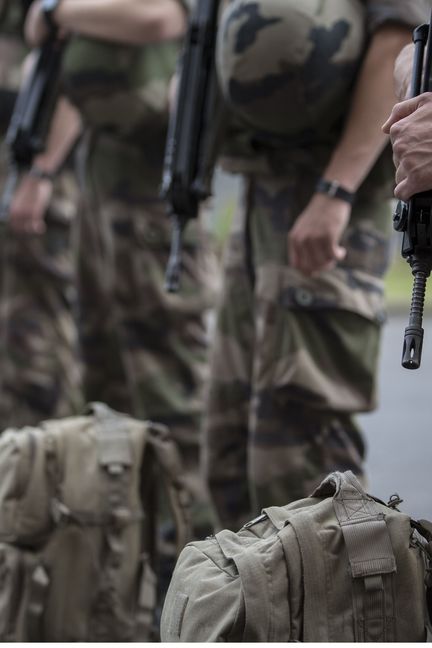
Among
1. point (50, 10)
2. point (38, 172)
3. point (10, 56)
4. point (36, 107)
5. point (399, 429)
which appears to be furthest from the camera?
point (399, 429)

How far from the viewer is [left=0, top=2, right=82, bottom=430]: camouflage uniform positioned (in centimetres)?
426

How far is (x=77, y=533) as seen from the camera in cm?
250

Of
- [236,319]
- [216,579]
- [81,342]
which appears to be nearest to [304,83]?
[236,319]

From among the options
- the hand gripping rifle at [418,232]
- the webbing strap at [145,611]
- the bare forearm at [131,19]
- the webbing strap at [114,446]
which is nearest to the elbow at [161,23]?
the bare forearm at [131,19]

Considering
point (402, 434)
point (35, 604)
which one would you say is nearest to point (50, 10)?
point (35, 604)

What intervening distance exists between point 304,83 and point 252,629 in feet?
3.56

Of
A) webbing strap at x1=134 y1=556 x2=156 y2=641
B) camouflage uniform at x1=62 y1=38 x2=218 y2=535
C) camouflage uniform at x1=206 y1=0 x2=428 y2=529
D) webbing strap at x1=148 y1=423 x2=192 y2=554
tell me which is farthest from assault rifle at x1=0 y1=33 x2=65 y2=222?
webbing strap at x1=134 y1=556 x2=156 y2=641

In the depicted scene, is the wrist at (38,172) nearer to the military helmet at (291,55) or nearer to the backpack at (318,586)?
the military helmet at (291,55)

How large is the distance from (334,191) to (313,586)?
0.93 metres

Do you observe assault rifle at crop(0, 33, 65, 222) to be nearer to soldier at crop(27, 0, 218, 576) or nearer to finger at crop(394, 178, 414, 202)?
soldier at crop(27, 0, 218, 576)

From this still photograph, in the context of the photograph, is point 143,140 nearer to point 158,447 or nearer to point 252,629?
point 158,447

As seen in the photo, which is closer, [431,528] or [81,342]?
[431,528]

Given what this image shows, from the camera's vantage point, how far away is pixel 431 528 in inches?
61.7

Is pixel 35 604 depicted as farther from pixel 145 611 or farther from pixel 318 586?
pixel 318 586
